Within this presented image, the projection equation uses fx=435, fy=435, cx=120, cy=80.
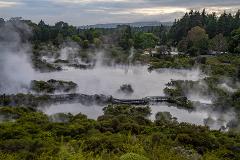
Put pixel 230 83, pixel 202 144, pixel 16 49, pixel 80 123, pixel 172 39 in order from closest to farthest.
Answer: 1. pixel 202 144
2. pixel 80 123
3. pixel 230 83
4. pixel 16 49
5. pixel 172 39

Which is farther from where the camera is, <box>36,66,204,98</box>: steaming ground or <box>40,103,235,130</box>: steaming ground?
<box>36,66,204,98</box>: steaming ground

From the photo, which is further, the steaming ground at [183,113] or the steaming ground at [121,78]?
the steaming ground at [121,78]

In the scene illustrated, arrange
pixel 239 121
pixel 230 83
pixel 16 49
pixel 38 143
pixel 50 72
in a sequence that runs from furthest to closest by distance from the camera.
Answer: pixel 16 49 < pixel 50 72 < pixel 230 83 < pixel 239 121 < pixel 38 143

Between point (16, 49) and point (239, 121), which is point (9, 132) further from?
point (16, 49)

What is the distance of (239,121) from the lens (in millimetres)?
32219

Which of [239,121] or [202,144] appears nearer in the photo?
[202,144]

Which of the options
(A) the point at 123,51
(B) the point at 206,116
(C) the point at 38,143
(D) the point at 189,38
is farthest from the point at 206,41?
(C) the point at 38,143

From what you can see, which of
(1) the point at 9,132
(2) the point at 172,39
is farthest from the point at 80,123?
(2) the point at 172,39

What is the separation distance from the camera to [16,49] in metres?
74.6

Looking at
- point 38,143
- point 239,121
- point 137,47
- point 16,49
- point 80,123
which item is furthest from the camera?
point 137,47

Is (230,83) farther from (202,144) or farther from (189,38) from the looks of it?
(189,38)

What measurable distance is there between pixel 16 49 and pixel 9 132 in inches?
2042

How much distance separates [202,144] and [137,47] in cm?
6175

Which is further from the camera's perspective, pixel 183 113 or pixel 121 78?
pixel 121 78
